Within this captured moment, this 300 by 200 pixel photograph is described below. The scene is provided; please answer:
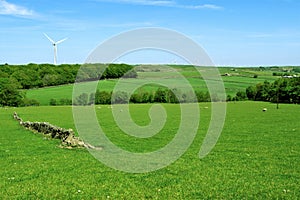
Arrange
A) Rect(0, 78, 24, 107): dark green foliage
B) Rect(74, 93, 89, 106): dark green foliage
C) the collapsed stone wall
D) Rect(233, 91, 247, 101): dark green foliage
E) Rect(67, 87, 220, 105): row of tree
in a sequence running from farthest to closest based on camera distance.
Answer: Rect(233, 91, 247, 101): dark green foliage < Rect(74, 93, 89, 106): dark green foliage < Rect(67, 87, 220, 105): row of tree < Rect(0, 78, 24, 107): dark green foliage < the collapsed stone wall

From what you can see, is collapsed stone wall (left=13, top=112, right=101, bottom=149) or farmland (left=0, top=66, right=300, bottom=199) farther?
collapsed stone wall (left=13, top=112, right=101, bottom=149)

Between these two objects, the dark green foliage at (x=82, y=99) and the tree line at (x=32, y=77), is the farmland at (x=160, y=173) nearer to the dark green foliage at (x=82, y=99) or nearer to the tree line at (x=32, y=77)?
the dark green foliage at (x=82, y=99)

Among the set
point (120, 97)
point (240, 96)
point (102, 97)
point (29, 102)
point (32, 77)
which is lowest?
point (240, 96)

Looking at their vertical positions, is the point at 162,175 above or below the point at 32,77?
below

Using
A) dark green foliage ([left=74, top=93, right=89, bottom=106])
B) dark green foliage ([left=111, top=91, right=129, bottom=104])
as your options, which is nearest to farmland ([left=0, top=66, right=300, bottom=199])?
dark green foliage ([left=111, top=91, right=129, bottom=104])

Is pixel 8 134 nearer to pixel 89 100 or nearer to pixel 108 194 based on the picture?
pixel 108 194

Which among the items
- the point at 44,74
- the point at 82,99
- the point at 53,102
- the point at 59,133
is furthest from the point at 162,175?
the point at 44,74

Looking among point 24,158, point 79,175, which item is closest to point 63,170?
point 79,175

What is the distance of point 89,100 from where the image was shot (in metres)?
106

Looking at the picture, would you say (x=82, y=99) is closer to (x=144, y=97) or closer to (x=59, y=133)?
(x=144, y=97)

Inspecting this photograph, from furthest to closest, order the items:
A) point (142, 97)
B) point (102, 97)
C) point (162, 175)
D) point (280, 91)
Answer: point (142, 97) < point (102, 97) < point (280, 91) < point (162, 175)

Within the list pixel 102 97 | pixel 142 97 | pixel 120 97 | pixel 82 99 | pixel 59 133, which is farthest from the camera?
pixel 142 97

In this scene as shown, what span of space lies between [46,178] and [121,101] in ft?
284

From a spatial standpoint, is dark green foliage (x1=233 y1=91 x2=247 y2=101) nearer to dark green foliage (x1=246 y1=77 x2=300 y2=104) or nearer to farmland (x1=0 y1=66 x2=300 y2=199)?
dark green foliage (x1=246 y1=77 x2=300 y2=104)
